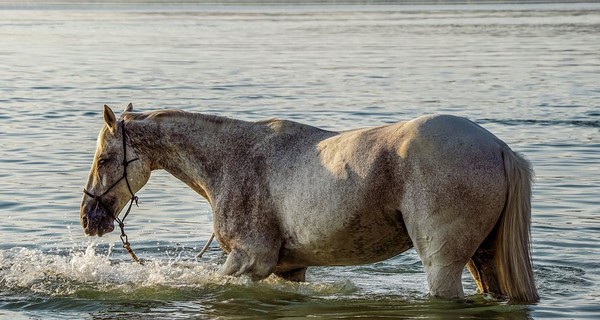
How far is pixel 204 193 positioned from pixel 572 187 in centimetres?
580

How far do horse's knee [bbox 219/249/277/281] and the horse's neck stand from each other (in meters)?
0.50

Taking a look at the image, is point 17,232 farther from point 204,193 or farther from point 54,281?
point 204,193

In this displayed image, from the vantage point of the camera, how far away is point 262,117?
1952cm

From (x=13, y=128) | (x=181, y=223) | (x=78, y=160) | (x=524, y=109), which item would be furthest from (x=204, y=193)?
(x=524, y=109)

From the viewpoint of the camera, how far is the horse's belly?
25.5 feet

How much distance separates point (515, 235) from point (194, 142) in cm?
245

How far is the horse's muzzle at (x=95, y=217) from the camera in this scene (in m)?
8.94

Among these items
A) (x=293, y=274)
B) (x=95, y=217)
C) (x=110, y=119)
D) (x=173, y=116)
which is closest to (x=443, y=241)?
(x=293, y=274)

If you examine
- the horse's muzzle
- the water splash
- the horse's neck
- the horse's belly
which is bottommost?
the water splash

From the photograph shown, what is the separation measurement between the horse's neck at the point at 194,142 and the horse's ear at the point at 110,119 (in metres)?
0.13

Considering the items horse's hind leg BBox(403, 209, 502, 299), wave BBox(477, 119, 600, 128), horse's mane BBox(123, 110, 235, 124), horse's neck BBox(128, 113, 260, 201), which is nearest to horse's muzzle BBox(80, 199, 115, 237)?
horse's neck BBox(128, 113, 260, 201)

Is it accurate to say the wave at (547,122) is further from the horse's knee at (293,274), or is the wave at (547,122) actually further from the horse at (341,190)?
the horse at (341,190)

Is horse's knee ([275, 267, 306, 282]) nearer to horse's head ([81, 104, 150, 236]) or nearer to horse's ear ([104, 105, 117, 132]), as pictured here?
horse's head ([81, 104, 150, 236])

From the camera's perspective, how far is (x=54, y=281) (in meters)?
9.56
